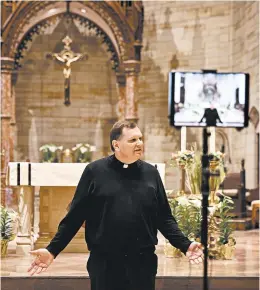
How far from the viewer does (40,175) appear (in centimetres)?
720

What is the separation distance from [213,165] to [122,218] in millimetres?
3996

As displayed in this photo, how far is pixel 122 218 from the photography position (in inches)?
137

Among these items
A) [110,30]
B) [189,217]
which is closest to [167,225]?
[189,217]

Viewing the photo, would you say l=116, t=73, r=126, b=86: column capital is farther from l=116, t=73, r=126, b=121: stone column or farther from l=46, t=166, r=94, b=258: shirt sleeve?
l=46, t=166, r=94, b=258: shirt sleeve

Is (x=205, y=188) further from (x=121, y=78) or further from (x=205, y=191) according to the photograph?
(x=121, y=78)

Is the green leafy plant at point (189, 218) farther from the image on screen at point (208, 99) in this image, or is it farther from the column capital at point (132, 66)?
the column capital at point (132, 66)

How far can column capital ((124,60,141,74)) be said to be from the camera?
39.5 ft

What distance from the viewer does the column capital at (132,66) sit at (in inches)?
474

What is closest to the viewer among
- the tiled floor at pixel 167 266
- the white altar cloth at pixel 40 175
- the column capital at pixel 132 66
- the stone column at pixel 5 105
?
the tiled floor at pixel 167 266

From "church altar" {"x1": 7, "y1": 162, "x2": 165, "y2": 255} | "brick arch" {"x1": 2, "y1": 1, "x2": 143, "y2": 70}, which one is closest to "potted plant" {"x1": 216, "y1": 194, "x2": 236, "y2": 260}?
"church altar" {"x1": 7, "y1": 162, "x2": 165, "y2": 255}

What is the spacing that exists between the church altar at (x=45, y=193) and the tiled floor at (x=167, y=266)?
22 cm

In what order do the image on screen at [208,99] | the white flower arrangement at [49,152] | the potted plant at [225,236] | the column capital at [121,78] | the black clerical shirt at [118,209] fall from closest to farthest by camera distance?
the image on screen at [208,99], the black clerical shirt at [118,209], the potted plant at [225,236], the white flower arrangement at [49,152], the column capital at [121,78]

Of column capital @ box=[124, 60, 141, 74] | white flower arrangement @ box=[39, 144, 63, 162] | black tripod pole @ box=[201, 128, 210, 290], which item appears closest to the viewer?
black tripod pole @ box=[201, 128, 210, 290]

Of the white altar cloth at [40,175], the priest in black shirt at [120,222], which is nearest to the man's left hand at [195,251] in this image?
the priest in black shirt at [120,222]
